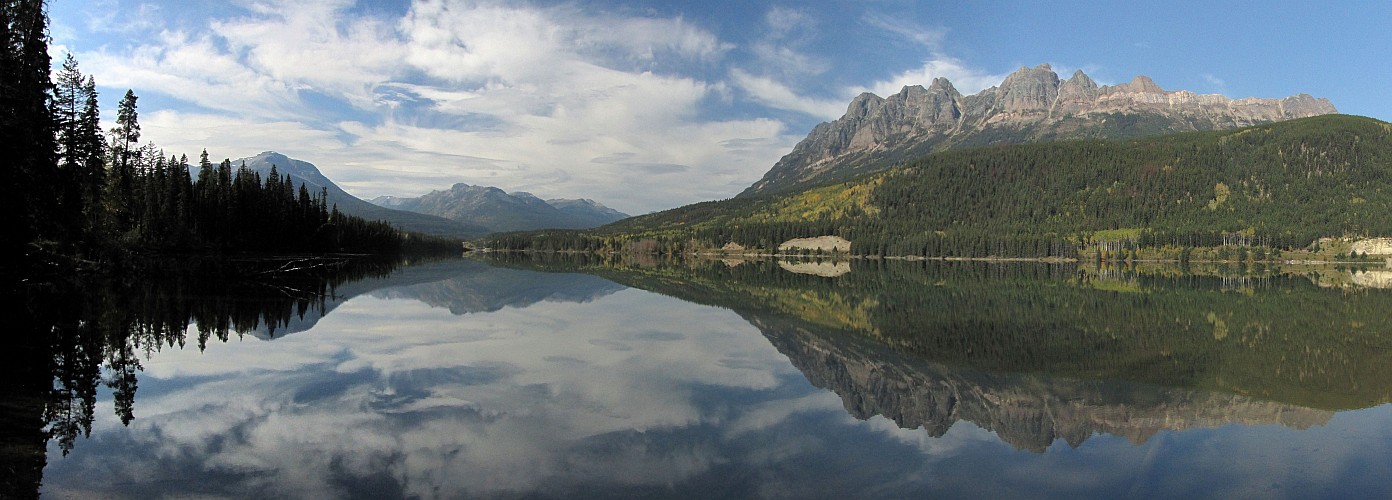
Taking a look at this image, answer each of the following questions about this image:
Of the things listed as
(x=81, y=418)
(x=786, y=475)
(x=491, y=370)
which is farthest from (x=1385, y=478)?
(x=81, y=418)

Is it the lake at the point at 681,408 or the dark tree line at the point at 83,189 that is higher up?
the dark tree line at the point at 83,189

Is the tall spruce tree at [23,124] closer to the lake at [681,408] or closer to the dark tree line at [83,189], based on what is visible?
the dark tree line at [83,189]

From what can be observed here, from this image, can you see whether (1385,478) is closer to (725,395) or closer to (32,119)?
(725,395)

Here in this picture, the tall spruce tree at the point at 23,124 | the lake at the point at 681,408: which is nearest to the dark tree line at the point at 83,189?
the tall spruce tree at the point at 23,124

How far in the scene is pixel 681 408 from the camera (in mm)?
15320

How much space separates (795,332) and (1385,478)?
64.0ft

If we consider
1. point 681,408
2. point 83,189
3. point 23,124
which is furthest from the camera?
point 83,189

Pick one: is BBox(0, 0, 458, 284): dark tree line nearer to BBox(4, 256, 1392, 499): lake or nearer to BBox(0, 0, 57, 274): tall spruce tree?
BBox(0, 0, 57, 274): tall spruce tree

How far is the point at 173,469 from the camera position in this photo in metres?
10.2

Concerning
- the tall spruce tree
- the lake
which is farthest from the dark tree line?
the lake

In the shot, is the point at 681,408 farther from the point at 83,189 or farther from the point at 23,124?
the point at 83,189

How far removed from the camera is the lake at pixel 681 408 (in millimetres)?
10484

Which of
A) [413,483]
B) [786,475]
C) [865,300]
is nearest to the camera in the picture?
[413,483]

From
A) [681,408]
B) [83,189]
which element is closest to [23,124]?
[83,189]
